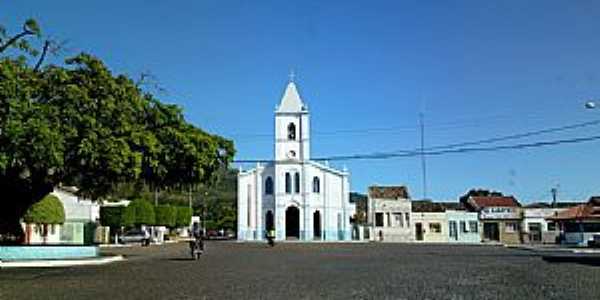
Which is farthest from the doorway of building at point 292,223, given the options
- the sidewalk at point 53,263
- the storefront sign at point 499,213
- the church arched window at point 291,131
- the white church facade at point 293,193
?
the sidewalk at point 53,263

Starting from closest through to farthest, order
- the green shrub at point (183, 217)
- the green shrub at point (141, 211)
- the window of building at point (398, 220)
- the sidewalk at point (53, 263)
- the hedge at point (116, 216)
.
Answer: the sidewalk at point (53, 263), the hedge at point (116, 216), the green shrub at point (141, 211), the green shrub at point (183, 217), the window of building at point (398, 220)

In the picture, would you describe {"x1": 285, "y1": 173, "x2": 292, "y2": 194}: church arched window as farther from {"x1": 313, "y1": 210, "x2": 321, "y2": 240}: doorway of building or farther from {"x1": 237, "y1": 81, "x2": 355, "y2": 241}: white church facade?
{"x1": 313, "y1": 210, "x2": 321, "y2": 240}: doorway of building

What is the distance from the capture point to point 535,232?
3140 inches

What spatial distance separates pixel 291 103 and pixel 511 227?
2913cm

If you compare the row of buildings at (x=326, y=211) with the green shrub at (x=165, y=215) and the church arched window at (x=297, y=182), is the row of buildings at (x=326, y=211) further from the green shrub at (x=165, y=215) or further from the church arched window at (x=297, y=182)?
the green shrub at (x=165, y=215)

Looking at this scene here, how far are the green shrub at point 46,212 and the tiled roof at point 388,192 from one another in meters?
43.2

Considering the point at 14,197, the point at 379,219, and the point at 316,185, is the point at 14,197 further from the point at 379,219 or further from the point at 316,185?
the point at 379,219

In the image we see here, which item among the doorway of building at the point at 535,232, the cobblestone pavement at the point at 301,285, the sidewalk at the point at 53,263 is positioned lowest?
the doorway of building at the point at 535,232

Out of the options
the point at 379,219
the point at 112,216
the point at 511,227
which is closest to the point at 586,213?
the point at 511,227

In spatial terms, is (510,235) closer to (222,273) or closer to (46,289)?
(222,273)

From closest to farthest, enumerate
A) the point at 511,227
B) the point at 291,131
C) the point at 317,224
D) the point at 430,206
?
1. the point at 317,224
2. the point at 291,131
3. the point at 511,227
4. the point at 430,206

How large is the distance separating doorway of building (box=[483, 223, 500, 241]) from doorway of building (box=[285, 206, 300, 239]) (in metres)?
22.7

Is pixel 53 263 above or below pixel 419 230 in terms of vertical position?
above

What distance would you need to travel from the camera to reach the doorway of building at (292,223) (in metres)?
77.9
